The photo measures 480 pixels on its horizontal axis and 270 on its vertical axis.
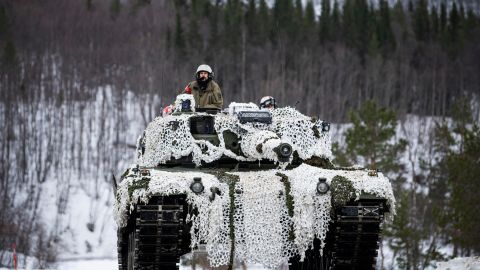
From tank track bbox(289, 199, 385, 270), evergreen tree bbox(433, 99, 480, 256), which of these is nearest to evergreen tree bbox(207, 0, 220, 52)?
evergreen tree bbox(433, 99, 480, 256)

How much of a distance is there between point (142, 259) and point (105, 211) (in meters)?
31.6

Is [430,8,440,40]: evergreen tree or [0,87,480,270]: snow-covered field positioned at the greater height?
[430,8,440,40]: evergreen tree

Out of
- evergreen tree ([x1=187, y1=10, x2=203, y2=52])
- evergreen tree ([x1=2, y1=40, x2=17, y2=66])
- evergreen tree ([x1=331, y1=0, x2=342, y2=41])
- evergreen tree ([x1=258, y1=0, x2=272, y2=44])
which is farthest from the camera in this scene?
evergreen tree ([x1=331, y1=0, x2=342, y2=41])

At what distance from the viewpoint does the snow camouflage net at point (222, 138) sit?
11.9 m

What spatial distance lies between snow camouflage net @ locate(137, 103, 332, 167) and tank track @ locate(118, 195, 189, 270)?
1.58m

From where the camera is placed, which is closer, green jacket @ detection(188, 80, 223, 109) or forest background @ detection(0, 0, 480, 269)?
green jacket @ detection(188, 80, 223, 109)

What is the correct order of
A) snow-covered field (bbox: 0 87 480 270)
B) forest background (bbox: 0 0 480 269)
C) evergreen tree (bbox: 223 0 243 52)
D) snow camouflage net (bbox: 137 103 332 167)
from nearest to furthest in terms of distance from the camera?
snow camouflage net (bbox: 137 103 332 167) → forest background (bbox: 0 0 480 269) → snow-covered field (bbox: 0 87 480 270) → evergreen tree (bbox: 223 0 243 52)

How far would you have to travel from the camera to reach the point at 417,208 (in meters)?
40.5

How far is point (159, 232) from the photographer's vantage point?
9867mm

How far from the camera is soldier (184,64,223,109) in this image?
1400cm

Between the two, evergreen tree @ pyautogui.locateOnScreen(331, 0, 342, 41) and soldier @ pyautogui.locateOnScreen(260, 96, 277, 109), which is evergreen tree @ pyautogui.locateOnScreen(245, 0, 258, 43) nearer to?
evergreen tree @ pyautogui.locateOnScreen(331, 0, 342, 41)

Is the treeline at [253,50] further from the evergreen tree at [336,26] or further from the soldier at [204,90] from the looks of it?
the soldier at [204,90]

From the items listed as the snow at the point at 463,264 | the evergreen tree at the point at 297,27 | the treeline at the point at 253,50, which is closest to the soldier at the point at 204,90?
the snow at the point at 463,264

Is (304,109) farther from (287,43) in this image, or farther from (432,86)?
(432,86)
